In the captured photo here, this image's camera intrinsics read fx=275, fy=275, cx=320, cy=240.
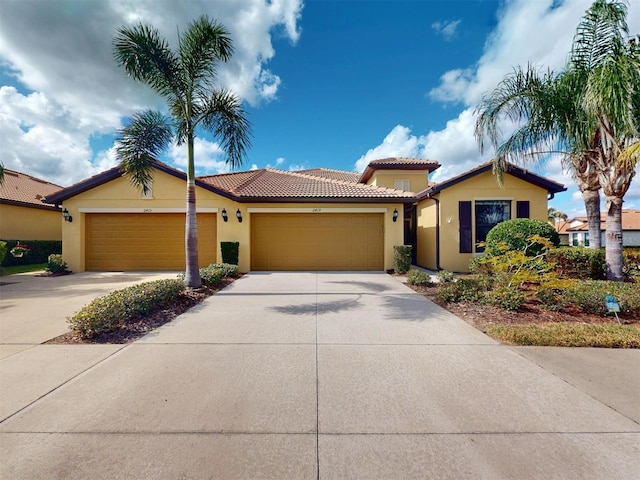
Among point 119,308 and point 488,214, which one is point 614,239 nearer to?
point 488,214

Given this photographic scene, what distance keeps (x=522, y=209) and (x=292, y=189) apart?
9732 mm

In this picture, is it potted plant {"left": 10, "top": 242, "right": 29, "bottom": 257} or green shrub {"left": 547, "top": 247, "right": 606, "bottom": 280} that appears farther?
potted plant {"left": 10, "top": 242, "right": 29, "bottom": 257}

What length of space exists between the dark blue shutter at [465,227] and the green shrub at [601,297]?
541cm

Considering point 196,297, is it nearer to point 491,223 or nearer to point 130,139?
point 130,139

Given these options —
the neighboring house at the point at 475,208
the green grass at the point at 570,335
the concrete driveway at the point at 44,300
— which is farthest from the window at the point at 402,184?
the concrete driveway at the point at 44,300

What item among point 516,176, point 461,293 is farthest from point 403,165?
point 461,293

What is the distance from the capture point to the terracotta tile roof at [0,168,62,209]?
14.9m

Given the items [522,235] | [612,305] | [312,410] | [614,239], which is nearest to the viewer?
[312,410]

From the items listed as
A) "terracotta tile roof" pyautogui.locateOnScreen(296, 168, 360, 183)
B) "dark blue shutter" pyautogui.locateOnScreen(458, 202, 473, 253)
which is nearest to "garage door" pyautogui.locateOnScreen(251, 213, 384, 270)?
"dark blue shutter" pyautogui.locateOnScreen(458, 202, 473, 253)

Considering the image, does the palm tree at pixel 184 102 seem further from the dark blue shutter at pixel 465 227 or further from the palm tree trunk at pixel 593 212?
the palm tree trunk at pixel 593 212

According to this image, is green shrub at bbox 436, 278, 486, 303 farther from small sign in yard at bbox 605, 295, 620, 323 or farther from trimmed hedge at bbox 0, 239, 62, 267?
trimmed hedge at bbox 0, 239, 62, 267

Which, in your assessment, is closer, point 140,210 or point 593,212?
point 593,212

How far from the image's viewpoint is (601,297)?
5.40 meters

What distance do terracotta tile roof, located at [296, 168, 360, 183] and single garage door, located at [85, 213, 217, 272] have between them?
12.3 meters
